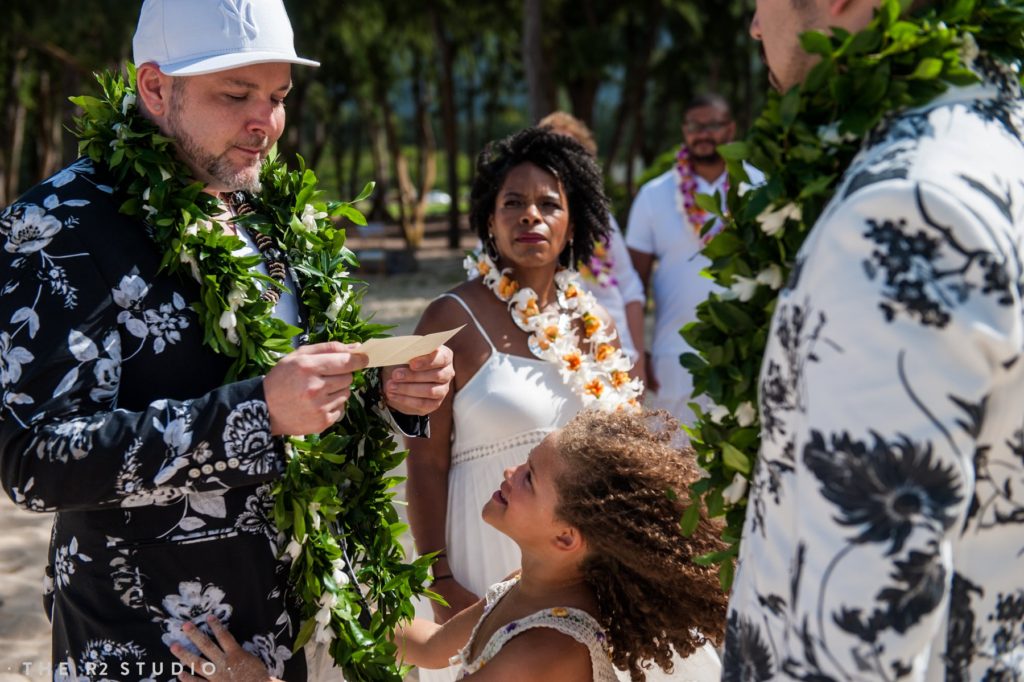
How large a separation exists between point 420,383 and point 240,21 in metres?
0.94

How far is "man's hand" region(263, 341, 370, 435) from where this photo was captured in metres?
2.00

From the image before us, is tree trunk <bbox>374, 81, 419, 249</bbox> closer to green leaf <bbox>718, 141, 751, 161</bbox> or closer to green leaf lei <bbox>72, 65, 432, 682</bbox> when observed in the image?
green leaf lei <bbox>72, 65, 432, 682</bbox>

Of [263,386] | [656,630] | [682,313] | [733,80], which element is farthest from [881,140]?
[733,80]

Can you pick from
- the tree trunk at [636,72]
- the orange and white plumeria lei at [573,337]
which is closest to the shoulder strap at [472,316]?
the orange and white plumeria lei at [573,337]

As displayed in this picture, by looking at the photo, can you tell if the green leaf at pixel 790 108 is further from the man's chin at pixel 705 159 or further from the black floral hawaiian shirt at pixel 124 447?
the man's chin at pixel 705 159

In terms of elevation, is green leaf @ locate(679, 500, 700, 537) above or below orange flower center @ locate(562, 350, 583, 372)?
above

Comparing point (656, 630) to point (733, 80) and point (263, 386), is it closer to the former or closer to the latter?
point (263, 386)

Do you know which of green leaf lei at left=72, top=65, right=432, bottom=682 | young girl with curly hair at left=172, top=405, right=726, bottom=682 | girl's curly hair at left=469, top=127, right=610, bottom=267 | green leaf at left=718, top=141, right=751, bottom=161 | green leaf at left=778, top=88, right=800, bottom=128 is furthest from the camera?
girl's curly hair at left=469, top=127, right=610, bottom=267

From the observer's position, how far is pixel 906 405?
1.26m

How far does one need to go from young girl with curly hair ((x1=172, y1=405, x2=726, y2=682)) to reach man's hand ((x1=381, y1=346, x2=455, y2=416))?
1.07ft

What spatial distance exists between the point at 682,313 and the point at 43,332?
3.85 m

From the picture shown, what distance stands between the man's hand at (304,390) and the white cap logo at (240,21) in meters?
0.77

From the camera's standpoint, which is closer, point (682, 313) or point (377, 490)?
point (377, 490)

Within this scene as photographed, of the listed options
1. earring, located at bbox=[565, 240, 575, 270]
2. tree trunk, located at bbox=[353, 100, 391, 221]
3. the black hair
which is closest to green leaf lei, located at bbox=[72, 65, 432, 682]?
earring, located at bbox=[565, 240, 575, 270]
